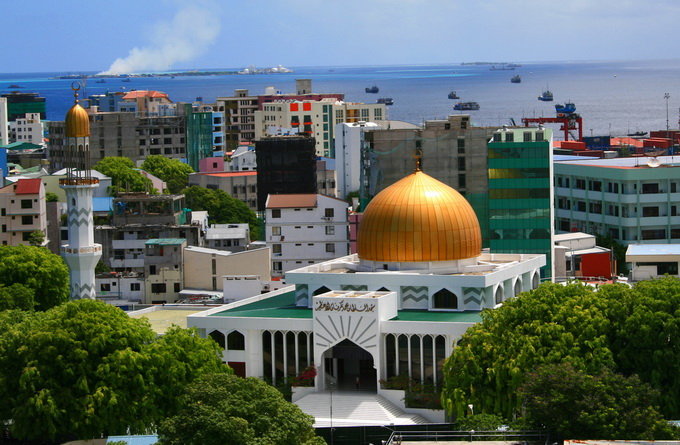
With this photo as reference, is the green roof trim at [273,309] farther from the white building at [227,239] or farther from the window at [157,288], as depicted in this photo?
the white building at [227,239]

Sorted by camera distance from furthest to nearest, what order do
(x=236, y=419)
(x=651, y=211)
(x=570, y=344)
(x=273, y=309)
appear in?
(x=651, y=211), (x=273, y=309), (x=570, y=344), (x=236, y=419)

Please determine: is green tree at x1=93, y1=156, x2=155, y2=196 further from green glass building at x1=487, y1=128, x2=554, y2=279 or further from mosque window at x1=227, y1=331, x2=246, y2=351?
mosque window at x1=227, y1=331, x2=246, y2=351

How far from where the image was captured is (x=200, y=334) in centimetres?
7238

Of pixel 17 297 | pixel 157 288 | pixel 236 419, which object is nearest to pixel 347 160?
pixel 157 288

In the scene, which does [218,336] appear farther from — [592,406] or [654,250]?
[654,250]

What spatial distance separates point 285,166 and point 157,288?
4635 cm

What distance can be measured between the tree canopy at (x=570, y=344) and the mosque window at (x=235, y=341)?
11856mm

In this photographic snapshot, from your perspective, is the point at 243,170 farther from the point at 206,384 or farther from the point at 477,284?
the point at 206,384

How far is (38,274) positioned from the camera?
8956 cm

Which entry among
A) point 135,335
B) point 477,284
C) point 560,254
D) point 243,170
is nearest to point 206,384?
point 135,335

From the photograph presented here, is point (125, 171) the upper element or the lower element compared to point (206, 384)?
upper

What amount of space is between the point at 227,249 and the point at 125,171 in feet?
131

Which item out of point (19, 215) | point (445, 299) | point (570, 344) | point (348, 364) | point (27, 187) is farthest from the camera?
point (27, 187)

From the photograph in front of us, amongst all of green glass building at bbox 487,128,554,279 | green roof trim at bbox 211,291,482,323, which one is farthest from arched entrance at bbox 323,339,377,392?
green glass building at bbox 487,128,554,279
